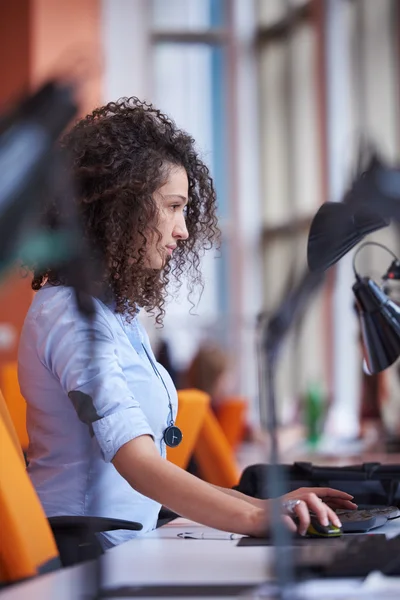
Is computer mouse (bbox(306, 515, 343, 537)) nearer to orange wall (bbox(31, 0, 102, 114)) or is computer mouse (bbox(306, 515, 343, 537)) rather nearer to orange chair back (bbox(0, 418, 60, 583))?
orange chair back (bbox(0, 418, 60, 583))

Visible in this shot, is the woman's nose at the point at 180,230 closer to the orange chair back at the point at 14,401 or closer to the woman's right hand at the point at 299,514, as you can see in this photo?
the woman's right hand at the point at 299,514

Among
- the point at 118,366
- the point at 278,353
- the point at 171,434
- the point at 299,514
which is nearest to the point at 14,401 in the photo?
the point at 171,434

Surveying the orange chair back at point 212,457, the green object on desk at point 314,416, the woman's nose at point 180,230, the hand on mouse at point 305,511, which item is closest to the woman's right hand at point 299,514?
the hand on mouse at point 305,511

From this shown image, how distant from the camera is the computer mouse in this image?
1511mm

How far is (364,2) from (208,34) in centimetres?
294

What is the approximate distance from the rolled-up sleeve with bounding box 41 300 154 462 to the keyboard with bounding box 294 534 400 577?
0.33 meters

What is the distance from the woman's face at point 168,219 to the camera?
5.91 ft

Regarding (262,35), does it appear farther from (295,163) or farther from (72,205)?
(72,205)

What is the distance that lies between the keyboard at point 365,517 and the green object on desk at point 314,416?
4264 mm

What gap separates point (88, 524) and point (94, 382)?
0.22m

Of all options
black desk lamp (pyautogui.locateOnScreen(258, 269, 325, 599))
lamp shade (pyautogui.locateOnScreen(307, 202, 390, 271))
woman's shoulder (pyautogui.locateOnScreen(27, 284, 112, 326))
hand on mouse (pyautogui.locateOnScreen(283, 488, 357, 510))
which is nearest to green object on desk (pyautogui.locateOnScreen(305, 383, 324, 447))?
hand on mouse (pyautogui.locateOnScreen(283, 488, 357, 510))

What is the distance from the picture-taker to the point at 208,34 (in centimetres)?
1118

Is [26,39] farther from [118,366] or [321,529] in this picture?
[321,529]

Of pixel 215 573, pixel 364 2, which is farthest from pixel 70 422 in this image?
pixel 364 2
